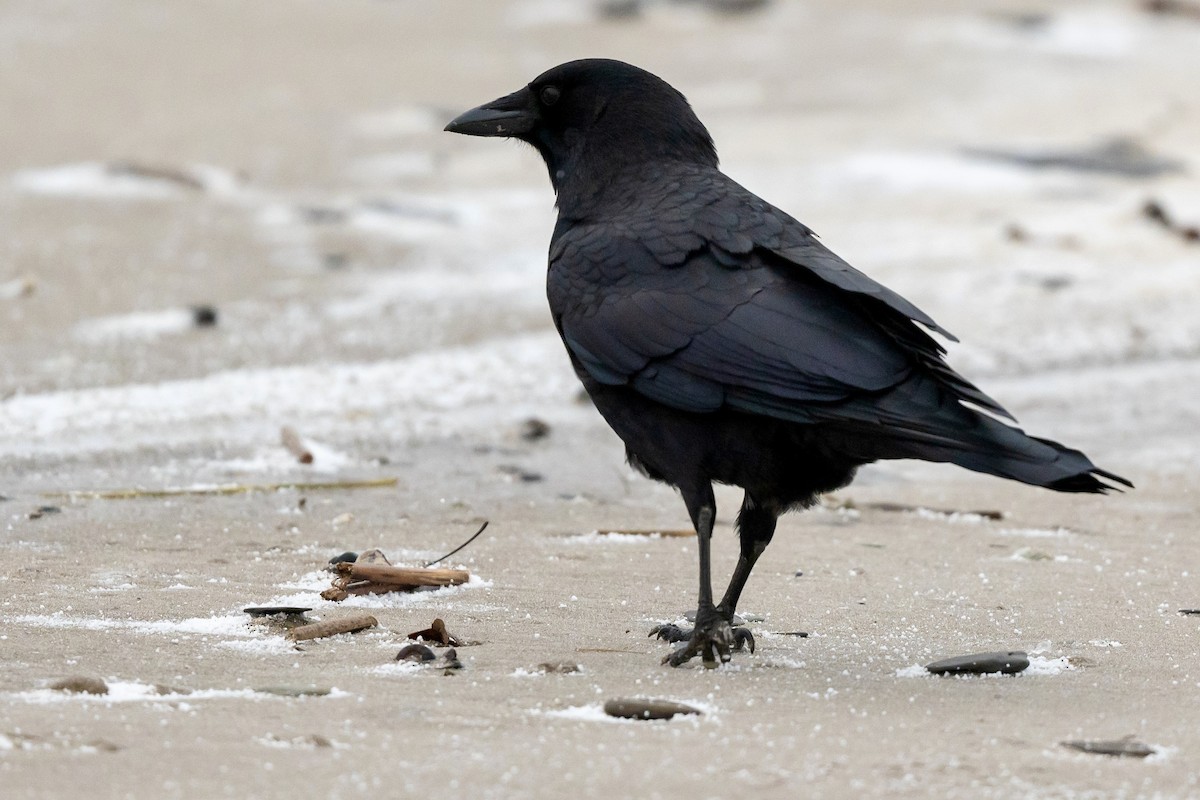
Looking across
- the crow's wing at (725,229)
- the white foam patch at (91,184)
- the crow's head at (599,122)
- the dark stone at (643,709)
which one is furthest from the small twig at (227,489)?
the white foam patch at (91,184)

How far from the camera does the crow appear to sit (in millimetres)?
3781

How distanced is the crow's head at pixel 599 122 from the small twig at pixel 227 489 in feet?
4.12

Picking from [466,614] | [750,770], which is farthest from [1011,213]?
[750,770]

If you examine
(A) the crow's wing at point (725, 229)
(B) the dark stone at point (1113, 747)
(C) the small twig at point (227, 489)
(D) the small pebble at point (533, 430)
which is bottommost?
(C) the small twig at point (227, 489)

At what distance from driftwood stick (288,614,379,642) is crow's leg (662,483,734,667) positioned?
71cm

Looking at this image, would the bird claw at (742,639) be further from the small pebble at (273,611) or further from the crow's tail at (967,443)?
the small pebble at (273,611)

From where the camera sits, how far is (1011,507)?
5801 millimetres

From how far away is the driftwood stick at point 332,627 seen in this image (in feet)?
12.5

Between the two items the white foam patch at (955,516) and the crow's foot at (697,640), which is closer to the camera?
the crow's foot at (697,640)

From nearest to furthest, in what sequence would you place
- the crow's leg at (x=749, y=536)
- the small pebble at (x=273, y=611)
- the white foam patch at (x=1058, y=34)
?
1. the small pebble at (x=273, y=611)
2. the crow's leg at (x=749, y=536)
3. the white foam patch at (x=1058, y=34)

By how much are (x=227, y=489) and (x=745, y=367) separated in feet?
6.99

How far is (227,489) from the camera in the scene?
5.40 metres

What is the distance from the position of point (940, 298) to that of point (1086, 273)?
0.95 m

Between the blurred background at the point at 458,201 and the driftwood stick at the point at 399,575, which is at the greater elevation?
the blurred background at the point at 458,201
